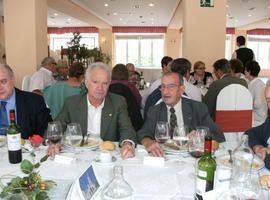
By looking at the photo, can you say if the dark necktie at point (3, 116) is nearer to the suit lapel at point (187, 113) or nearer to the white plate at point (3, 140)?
the white plate at point (3, 140)

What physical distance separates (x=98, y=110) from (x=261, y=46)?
65.2 ft

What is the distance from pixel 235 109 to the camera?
355cm

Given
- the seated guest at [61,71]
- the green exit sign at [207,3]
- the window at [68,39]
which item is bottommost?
the seated guest at [61,71]

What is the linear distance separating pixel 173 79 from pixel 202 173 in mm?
1331

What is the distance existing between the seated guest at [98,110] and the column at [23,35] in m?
3.87

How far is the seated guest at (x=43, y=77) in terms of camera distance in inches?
208

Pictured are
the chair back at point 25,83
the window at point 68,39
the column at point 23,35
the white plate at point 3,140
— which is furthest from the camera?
the window at point 68,39

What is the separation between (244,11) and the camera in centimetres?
1187

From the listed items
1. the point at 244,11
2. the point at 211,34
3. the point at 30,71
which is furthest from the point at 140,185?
the point at 244,11

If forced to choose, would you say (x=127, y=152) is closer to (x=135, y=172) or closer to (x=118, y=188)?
(x=135, y=172)

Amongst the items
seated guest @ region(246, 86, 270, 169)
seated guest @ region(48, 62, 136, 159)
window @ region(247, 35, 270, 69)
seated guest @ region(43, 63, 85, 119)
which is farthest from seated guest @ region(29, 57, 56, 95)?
window @ region(247, 35, 270, 69)

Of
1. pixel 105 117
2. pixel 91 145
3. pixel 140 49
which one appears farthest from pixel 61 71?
pixel 140 49

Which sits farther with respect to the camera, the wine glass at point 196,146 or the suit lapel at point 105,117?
the suit lapel at point 105,117

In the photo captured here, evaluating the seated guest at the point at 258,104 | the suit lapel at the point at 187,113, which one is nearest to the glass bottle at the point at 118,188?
the suit lapel at the point at 187,113
